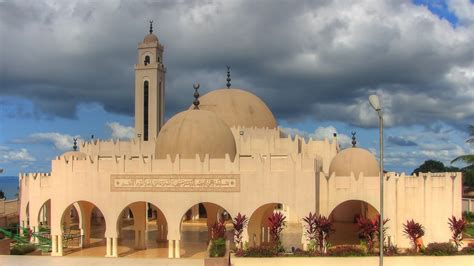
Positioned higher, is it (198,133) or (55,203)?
(198,133)

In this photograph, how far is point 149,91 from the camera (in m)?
37.5

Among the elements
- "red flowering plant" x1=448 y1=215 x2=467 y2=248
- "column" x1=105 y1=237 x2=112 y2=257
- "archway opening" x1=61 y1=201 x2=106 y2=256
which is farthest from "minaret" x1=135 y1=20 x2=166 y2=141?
"red flowering plant" x1=448 y1=215 x2=467 y2=248

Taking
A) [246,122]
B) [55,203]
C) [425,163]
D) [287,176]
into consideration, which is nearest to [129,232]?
[55,203]

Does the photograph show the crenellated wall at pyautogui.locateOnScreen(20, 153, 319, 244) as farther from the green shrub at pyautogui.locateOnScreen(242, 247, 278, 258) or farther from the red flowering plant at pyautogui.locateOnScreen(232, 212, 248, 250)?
the green shrub at pyautogui.locateOnScreen(242, 247, 278, 258)

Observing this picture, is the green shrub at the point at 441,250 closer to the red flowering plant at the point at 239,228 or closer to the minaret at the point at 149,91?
the red flowering plant at the point at 239,228

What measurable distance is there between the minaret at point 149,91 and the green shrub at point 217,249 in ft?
65.0

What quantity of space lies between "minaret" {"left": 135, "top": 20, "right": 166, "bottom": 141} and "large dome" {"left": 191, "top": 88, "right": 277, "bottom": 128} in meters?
5.12

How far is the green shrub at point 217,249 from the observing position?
58.5 feet

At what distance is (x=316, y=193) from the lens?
71.5 ft


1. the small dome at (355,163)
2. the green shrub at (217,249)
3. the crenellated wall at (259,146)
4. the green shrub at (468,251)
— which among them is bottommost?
the green shrub at (468,251)

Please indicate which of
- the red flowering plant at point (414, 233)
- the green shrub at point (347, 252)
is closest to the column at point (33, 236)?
the green shrub at point (347, 252)

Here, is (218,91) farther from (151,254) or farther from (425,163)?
(425,163)

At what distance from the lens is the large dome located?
32281mm

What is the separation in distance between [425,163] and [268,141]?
52.3 meters
